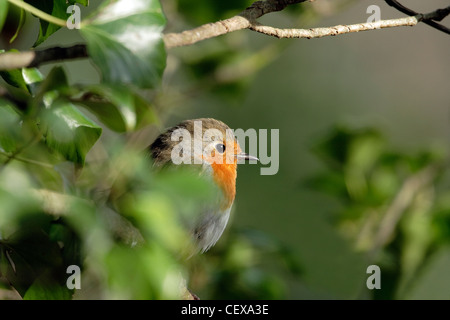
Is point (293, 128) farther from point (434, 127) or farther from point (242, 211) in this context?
point (434, 127)

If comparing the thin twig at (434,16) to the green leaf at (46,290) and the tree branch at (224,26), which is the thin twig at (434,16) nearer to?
the tree branch at (224,26)

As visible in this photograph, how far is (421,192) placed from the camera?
2367 mm

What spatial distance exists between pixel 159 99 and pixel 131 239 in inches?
61.6

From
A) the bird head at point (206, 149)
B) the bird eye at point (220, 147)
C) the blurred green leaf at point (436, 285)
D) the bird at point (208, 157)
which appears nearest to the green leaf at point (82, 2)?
the bird at point (208, 157)

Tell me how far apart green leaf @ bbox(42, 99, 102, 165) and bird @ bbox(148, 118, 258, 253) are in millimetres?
957

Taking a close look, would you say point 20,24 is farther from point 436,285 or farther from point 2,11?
point 436,285

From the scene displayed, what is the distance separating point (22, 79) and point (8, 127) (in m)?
0.20

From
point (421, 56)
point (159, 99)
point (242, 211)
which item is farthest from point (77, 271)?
point (421, 56)

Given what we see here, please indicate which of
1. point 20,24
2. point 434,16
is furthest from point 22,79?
point 434,16

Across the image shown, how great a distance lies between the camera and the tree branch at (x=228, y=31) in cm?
80

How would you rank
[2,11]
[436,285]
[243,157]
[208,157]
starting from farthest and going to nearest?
[436,285], [243,157], [208,157], [2,11]

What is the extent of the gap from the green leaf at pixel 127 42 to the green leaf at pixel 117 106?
3 cm

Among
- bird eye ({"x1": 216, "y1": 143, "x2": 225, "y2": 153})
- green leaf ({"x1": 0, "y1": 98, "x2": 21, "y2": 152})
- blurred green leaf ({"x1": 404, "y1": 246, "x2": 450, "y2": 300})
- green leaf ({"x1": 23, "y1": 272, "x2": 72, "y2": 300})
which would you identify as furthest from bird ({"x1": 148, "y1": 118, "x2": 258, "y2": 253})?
blurred green leaf ({"x1": 404, "y1": 246, "x2": 450, "y2": 300})

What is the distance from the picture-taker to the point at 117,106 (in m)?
0.88
